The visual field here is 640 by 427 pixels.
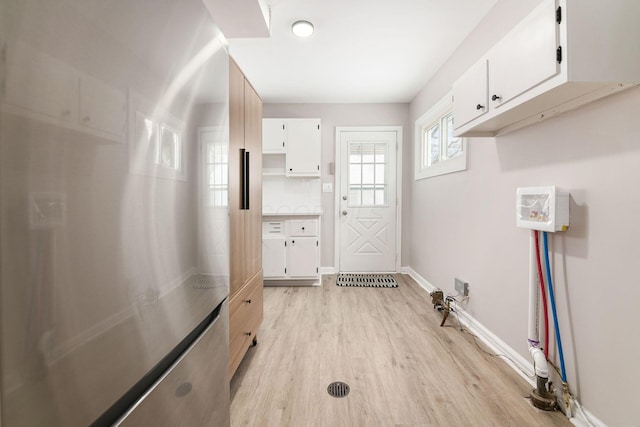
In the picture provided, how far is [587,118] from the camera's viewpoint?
4.35 feet

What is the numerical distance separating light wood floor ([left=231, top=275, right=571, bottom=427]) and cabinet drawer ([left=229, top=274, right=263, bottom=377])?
0.20 metres

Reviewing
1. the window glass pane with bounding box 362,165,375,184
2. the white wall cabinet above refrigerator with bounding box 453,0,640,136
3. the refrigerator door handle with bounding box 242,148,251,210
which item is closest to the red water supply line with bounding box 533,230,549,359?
the white wall cabinet above refrigerator with bounding box 453,0,640,136

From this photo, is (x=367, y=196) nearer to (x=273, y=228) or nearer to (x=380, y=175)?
(x=380, y=175)

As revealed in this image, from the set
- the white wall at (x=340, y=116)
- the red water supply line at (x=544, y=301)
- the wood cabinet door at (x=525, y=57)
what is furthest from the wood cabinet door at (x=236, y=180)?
the white wall at (x=340, y=116)

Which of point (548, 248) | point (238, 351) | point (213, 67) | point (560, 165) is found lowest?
point (238, 351)

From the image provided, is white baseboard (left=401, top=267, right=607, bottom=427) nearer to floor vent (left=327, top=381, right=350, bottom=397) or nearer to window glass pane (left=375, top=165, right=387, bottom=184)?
floor vent (left=327, top=381, right=350, bottom=397)

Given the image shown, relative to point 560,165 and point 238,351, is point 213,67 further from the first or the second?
point 560,165

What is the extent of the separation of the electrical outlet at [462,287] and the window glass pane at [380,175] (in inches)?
76.5

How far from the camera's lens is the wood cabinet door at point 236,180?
4.85 feet

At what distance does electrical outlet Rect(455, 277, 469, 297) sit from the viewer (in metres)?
2.44

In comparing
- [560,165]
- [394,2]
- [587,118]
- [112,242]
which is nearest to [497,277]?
[560,165]

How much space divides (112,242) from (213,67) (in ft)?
1.81

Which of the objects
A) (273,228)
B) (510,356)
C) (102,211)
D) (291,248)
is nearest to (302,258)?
(291,248)

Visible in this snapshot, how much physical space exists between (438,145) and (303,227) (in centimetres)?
184
